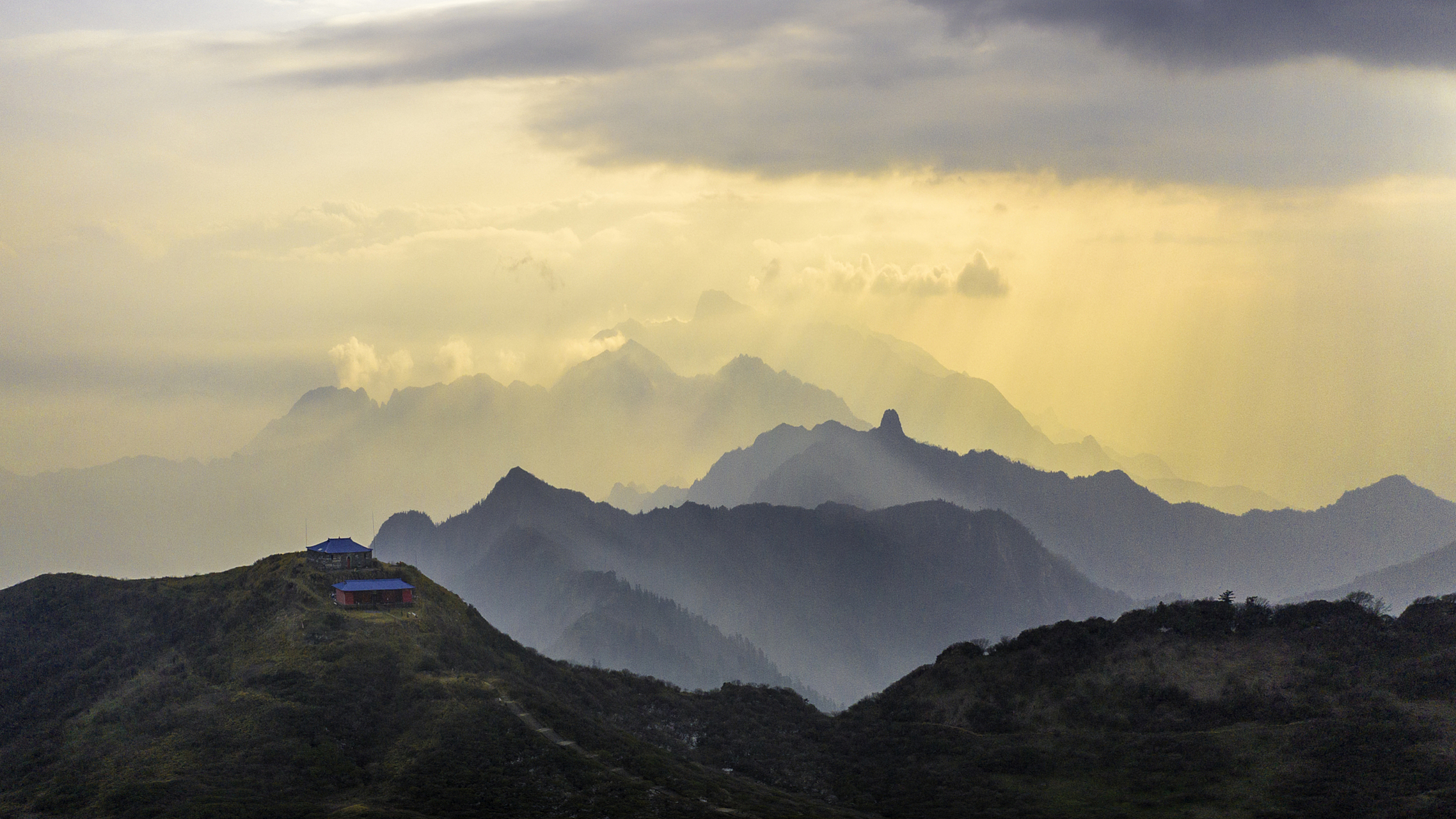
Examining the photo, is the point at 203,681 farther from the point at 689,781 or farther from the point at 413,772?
the point at 689,781

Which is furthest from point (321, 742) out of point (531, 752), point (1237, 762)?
point (1237, 762)

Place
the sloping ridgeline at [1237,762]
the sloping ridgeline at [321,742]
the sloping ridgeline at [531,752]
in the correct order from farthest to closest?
the sloping ridgeline at [1237,762] → the sloping ridgeline at [531,752] → the sloping ridgeline at [321,742]

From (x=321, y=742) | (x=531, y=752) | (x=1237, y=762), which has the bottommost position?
(x=321, y=742)

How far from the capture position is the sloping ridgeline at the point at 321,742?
14600cm

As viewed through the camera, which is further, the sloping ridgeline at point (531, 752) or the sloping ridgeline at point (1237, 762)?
the sloping ridgeline at point (1237, 762)

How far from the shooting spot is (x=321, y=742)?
16175cm

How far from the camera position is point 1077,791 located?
178 metres

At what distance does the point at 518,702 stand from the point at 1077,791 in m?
87.7

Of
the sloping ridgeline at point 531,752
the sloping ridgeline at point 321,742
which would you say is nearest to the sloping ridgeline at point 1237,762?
the sloping ridgeline at point 531,752

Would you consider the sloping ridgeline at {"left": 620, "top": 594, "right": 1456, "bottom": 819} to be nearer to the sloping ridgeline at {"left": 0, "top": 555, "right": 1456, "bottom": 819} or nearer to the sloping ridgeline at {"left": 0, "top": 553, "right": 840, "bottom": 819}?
the sloping ridgeline at {"left": 0, "top": 555, "right": 1456, "bottom": 819}

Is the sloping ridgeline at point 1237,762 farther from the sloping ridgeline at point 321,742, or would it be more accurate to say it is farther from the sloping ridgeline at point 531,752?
the sloping ridgeline at point 321,742

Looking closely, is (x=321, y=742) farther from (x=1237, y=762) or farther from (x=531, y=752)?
(x=1237, y=762)

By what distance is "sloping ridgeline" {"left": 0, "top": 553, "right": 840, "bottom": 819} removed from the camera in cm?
14600

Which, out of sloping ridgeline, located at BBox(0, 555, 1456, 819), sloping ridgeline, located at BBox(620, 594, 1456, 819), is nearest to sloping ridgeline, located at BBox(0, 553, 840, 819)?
sloping ridgeline, located at BBox(0, 555, 1456, 819)
